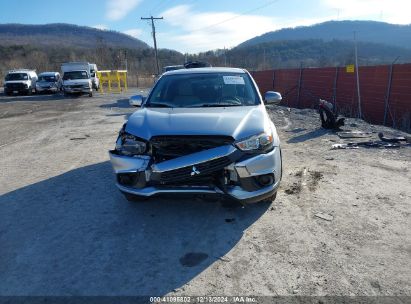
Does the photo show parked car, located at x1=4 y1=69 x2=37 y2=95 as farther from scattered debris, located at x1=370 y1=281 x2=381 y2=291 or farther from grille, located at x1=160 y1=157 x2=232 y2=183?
scattered debris, located at x1=370 y1=281 x2=381 y2=291

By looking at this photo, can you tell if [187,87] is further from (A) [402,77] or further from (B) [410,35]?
(B) [410,35]

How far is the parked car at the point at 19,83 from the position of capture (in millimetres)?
29469

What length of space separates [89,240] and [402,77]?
36.6 feet

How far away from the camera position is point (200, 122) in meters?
4.13

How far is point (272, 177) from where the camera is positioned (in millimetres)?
4086

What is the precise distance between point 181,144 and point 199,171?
381 millimetres

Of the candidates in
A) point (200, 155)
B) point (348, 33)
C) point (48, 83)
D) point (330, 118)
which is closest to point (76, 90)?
point (48, 83)

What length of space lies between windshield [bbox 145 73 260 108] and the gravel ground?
1.36m

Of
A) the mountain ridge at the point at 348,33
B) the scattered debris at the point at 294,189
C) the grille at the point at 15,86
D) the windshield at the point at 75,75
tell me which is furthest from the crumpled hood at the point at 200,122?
the mountain ridge at the point at 348,33

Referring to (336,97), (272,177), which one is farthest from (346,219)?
(336,97)

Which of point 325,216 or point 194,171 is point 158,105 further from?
point 325,216

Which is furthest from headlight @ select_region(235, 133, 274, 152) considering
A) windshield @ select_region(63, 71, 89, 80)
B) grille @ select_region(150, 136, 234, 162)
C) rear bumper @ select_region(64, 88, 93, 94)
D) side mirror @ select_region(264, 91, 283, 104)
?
windshield @ select_region(63, 71, 89, 80)

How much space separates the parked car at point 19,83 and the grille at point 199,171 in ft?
97.4

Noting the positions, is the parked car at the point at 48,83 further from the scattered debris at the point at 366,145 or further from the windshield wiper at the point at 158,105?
the windshield wiper at the point at 158,105
